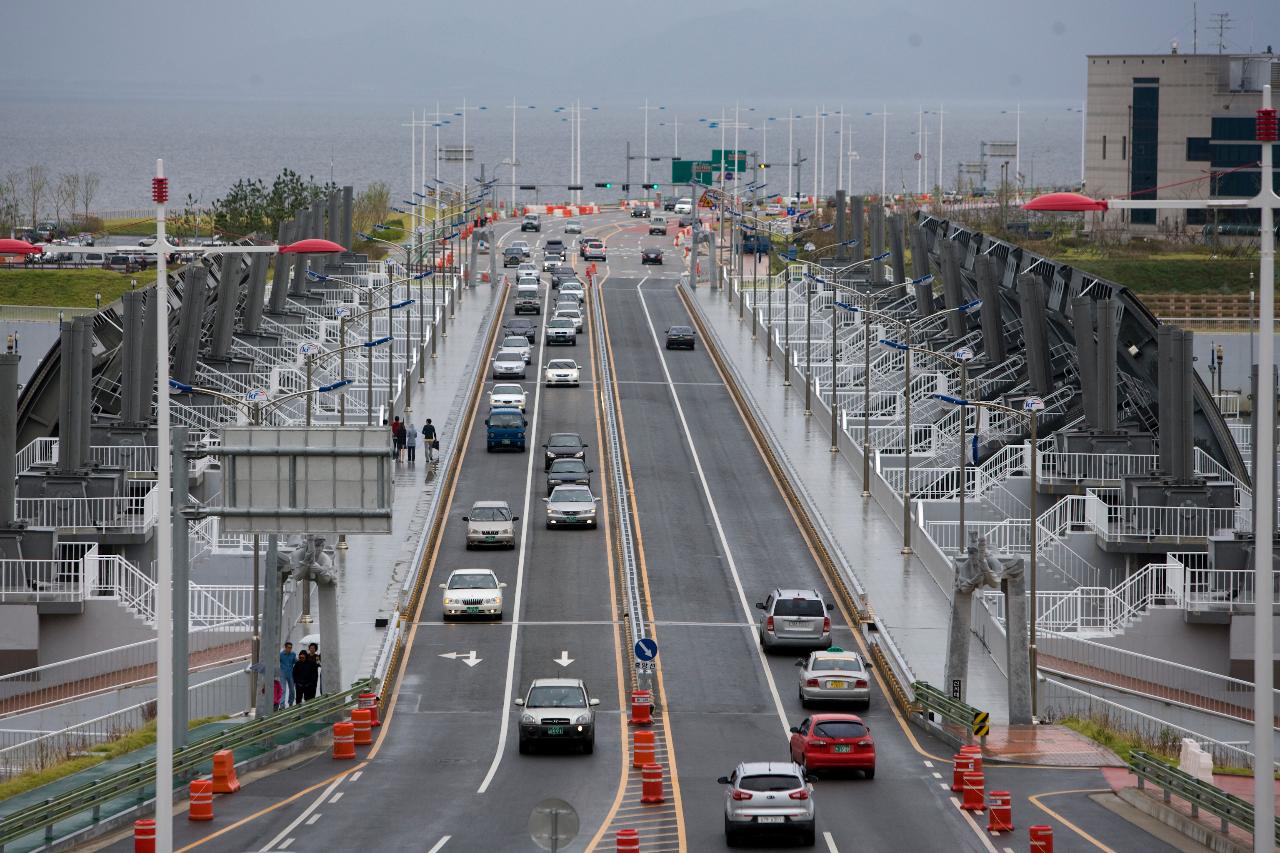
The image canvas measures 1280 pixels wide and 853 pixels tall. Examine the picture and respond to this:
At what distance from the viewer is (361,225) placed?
525 ft

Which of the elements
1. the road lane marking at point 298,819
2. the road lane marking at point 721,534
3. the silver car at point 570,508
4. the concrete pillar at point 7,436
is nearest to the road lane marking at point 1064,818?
the road lane marking at point 721,534

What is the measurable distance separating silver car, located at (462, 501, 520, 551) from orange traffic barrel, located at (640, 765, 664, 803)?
25.2 meters

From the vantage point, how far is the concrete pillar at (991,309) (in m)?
81.1

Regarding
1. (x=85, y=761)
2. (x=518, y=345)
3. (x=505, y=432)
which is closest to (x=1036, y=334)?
(x=505, y=432)

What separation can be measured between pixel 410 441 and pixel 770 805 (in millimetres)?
41583

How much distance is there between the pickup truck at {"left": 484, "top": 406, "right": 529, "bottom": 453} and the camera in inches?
2852

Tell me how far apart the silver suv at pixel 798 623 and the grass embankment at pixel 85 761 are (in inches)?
534

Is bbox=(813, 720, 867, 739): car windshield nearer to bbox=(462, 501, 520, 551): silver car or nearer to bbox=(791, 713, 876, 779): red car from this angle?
bbox=(791, 713, 876, 779): red car

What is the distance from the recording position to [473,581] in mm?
50688

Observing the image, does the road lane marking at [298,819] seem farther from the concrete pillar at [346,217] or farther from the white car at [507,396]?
the concrete pillar at [346,217]

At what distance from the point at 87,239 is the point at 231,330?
66.2 meters

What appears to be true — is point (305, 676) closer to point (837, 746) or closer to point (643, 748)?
point (643, 748)

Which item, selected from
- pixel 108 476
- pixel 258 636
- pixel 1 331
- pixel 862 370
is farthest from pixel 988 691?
pixel 1 331

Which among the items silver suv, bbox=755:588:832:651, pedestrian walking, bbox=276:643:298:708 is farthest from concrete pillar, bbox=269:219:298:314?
pedestrian walking, bbox=276:643:298:708
